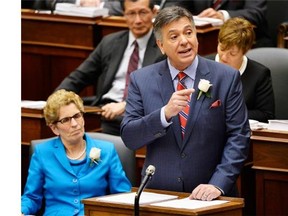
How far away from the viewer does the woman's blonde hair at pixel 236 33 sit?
382 cm

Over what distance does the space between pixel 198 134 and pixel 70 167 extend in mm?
→ 915

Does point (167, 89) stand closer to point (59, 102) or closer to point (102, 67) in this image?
point (59, 102)

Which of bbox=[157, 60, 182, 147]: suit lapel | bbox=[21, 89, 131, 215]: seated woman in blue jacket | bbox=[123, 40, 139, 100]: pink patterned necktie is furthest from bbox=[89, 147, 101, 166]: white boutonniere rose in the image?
bbox=[123, 40, 139, 100]: pink patterned necktie

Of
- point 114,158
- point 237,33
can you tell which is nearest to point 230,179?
point 114,158

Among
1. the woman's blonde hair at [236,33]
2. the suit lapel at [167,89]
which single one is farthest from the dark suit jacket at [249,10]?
the suit lapel at [167,89]

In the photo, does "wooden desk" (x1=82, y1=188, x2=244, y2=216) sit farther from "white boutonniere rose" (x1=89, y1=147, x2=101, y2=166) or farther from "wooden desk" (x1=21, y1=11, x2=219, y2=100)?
"wooden desk" (x1=21, y1=11, x2=219, y2=100)

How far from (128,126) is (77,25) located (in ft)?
11.4

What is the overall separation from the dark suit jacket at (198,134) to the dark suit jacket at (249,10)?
306 cm

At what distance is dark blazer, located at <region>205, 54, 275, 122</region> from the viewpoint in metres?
4.03

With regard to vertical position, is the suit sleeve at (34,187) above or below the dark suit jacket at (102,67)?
below

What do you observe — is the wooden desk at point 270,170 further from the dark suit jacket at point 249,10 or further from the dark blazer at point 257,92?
the dark suit jacket at point 249,10

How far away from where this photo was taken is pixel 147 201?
95.7 inches
